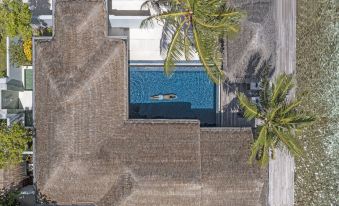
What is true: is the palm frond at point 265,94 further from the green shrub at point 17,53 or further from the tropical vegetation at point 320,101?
the green shrub at point 17,53

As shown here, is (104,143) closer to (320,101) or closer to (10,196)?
(10,196)

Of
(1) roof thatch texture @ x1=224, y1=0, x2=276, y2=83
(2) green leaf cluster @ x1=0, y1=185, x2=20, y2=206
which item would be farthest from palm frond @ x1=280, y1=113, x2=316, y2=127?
(2) green leaf cluster @ x1=0, y1=185, x2=20, y2=206

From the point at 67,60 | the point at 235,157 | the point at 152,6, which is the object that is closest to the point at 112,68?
the point at 67,60

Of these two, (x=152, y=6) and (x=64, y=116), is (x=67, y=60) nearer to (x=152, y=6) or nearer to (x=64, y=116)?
(x=64, y=116)

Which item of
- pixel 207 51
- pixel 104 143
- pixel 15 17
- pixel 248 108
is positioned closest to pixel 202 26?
pixel 207 51

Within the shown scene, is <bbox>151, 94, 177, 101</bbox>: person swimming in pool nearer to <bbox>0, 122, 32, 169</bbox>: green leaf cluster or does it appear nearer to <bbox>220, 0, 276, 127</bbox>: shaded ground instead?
<bbox>220, 0, 276, 127</bbox>: shaded ground

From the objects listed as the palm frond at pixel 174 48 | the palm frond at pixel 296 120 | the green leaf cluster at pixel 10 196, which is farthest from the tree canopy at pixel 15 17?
the palm frond at pixel 296 120

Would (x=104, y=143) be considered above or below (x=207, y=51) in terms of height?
below
